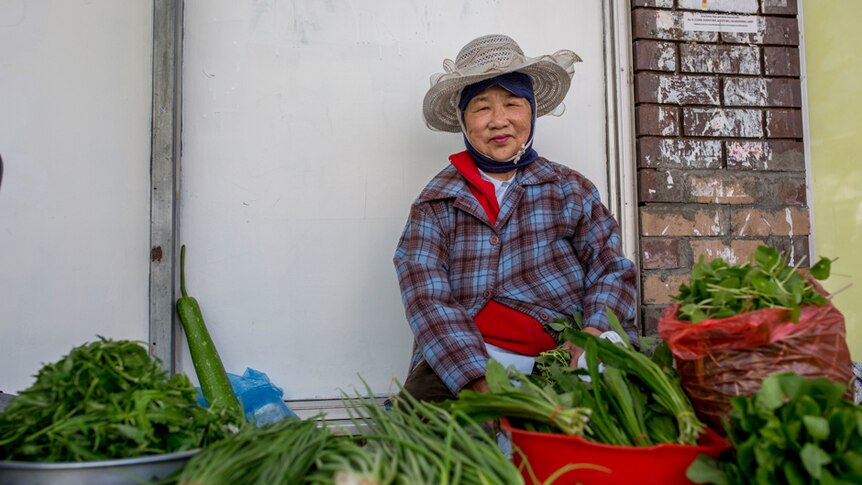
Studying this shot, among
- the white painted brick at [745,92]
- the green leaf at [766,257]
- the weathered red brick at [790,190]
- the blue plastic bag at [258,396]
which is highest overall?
the white painted brick at [745,92]

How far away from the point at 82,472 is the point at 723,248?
2.70m

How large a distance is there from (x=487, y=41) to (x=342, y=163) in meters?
0.86

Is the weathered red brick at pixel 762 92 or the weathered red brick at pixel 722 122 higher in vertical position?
the weathered red brick at pixel 762 92

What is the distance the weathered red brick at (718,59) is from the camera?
3.08 meters

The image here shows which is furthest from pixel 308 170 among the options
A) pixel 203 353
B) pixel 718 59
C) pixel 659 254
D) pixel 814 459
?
pixel 814 459

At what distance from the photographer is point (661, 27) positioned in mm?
3082

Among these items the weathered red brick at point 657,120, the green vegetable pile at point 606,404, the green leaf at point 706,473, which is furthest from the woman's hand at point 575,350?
the weathered red brick at point 657,120

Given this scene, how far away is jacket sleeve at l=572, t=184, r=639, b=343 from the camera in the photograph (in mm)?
2352

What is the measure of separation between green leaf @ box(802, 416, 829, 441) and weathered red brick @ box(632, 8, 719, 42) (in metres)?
2.32

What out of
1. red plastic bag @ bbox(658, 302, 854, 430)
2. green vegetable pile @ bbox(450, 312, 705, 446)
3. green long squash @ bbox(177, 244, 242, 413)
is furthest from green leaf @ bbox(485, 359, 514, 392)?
green long squash @ bbox(177, 244, 242, 413)

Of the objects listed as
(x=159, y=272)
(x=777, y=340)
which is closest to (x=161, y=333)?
(x=159, y=272)

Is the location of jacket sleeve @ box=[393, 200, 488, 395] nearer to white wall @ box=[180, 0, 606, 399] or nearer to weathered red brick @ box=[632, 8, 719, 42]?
white wall @ box=[180, 0, 606, 399]

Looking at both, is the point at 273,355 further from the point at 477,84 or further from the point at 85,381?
the point at 85,381

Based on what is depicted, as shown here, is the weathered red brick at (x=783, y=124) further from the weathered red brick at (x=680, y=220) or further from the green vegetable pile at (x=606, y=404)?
the green vegetable pile at (x=606, y=404)
